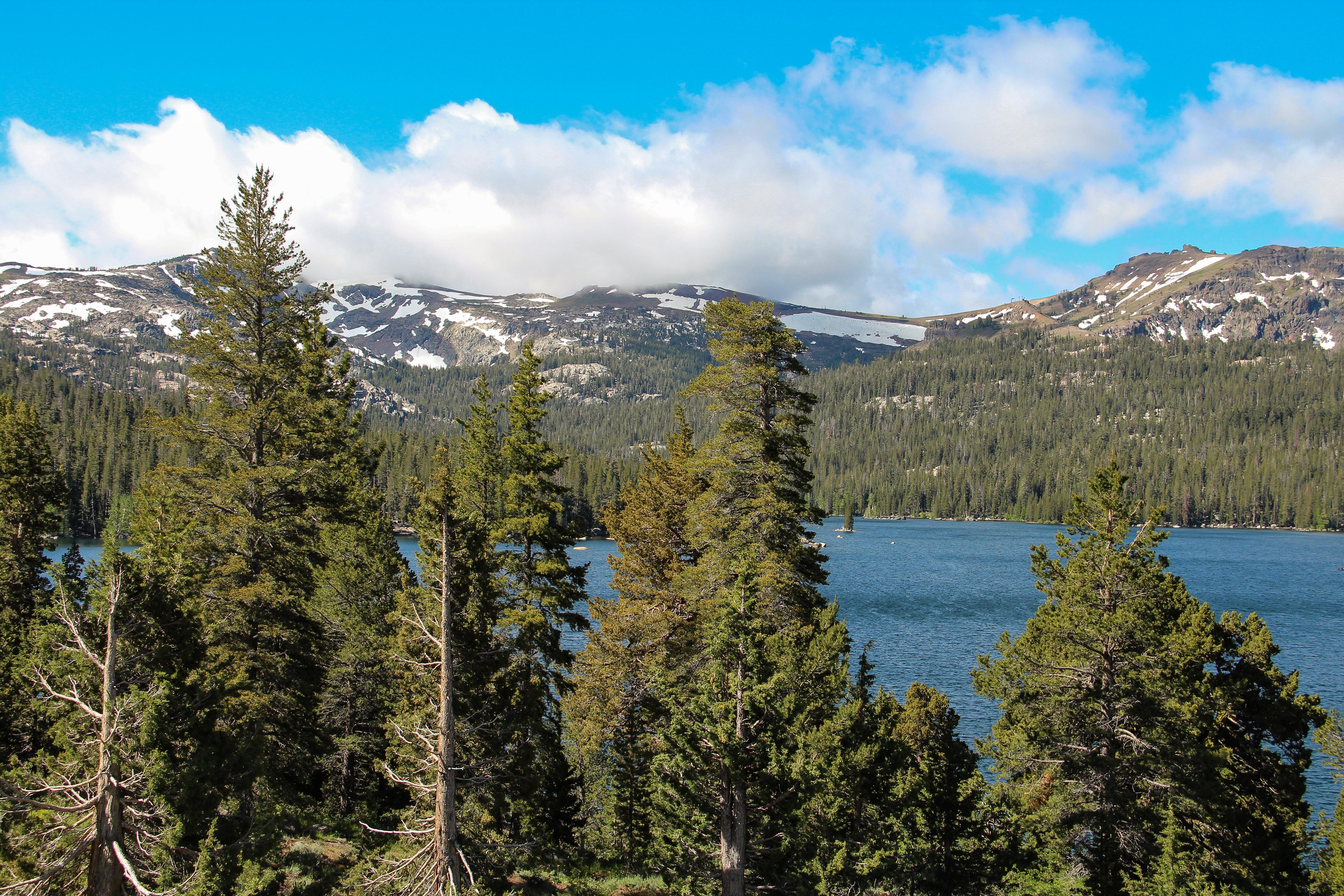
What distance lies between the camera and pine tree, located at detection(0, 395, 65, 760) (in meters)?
23.0

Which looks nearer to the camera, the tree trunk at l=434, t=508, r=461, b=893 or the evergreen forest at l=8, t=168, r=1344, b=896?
the tree trunk at l=434, t=508, r=461, b=893

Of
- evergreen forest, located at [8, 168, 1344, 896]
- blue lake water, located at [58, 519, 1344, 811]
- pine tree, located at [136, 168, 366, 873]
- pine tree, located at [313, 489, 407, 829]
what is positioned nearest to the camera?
evergreen forest, located at [8, 168, 1344, 896]

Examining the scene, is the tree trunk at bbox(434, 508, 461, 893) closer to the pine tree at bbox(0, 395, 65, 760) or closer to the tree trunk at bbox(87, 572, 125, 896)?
the tree trunk at bbox(87, 572, 125, 896)

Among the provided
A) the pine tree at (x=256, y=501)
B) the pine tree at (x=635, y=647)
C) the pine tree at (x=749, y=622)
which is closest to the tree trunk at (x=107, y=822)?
the pine tree at (x=256, y=501)

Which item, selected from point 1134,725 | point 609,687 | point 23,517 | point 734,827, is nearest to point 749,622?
point 734,827

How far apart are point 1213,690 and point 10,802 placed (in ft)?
82.2

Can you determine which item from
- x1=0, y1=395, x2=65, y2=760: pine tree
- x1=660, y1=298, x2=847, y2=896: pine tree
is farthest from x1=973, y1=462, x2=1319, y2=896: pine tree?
x1=0, y1=395, x2=65, y2=760: pine tree

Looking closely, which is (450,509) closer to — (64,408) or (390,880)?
(390,880)

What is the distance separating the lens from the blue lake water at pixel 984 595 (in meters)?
46.5

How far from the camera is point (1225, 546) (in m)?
127

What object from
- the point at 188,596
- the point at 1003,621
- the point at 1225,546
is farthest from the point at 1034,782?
the point at 1225,546

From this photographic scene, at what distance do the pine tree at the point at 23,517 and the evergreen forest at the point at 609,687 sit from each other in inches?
7.6

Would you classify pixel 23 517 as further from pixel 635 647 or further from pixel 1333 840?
pixel 1333 840

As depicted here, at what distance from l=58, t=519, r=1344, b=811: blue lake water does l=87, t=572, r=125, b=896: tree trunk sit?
1949 cm
